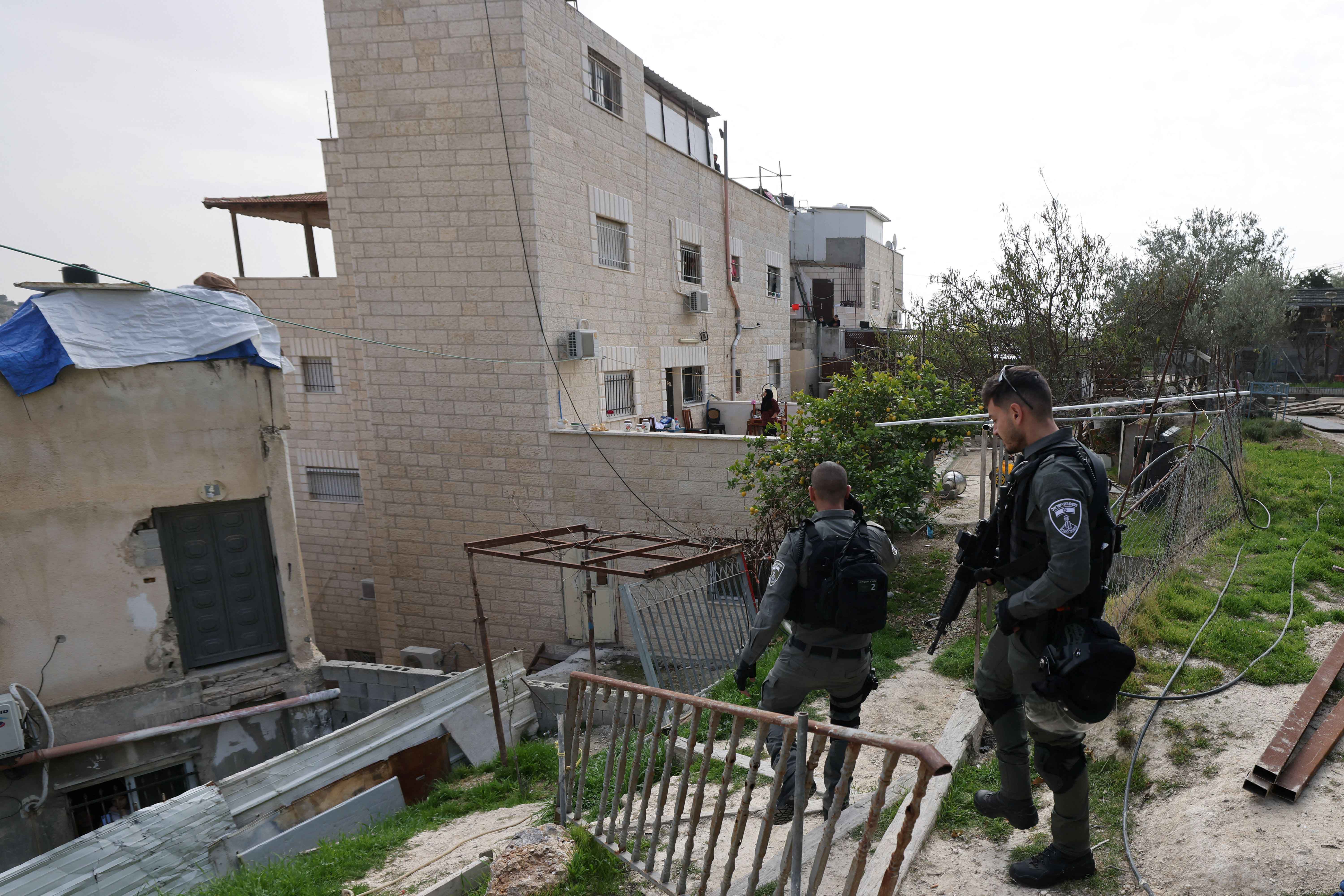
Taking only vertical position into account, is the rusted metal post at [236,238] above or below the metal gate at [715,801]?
above

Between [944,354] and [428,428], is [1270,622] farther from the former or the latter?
[428,428]

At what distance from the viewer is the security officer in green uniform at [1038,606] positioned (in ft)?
8.21

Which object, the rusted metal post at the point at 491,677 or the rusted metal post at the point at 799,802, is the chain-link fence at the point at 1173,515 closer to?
the rusted metal post at the point at 799,802

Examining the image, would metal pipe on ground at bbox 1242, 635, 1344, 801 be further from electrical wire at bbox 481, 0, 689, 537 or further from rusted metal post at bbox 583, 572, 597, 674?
electrical wire at bbox 481, 0, 689, 537

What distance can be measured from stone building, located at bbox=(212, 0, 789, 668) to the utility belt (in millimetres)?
5559

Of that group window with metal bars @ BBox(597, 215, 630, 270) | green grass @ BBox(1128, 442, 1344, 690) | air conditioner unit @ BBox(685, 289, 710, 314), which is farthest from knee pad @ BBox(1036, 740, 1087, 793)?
air conditioner unit @ BBox(685, 289, 710, 314)

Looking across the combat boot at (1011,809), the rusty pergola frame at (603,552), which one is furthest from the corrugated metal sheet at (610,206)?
the combat boot at (1011,809)

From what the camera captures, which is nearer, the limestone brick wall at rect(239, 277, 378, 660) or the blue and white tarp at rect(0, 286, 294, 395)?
the blue and white tarp at rect(0, 286, 294, 395)

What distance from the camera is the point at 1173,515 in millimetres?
5625

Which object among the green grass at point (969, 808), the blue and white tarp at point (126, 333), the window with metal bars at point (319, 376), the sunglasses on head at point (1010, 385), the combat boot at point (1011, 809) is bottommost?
the green grass at point (969, 808)

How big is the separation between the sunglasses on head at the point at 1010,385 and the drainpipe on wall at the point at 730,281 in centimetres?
1379

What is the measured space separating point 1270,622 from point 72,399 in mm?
10544

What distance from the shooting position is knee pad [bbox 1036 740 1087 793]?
2.62 metres

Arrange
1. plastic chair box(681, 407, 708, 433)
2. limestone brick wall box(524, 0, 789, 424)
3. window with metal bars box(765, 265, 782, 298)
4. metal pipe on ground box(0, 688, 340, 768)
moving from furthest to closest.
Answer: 1. window with metal bars box(765, 265, 782, 298)
2. plastic chair box(681, 407, 708, 433)
3. limestone brick wall box(524, 0, 789, 424)
4. metal pipe on ground box(0, 688, 340, 768)
